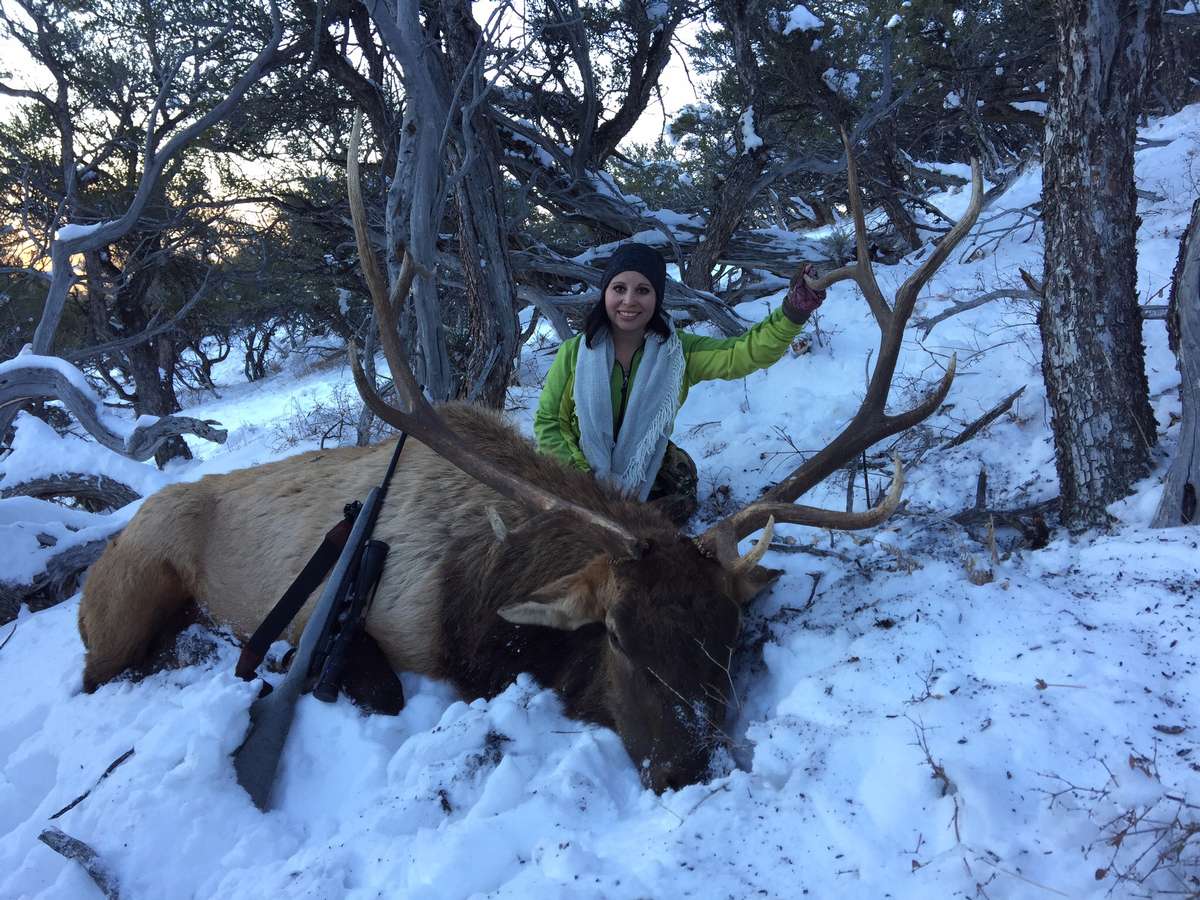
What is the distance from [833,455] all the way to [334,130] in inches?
282

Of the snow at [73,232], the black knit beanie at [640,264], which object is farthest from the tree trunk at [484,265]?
the snow at [73,232]

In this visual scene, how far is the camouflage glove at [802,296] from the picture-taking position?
3410 millimetres

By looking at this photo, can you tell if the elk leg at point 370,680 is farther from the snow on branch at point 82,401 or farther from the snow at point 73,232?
the snow at point 73,232

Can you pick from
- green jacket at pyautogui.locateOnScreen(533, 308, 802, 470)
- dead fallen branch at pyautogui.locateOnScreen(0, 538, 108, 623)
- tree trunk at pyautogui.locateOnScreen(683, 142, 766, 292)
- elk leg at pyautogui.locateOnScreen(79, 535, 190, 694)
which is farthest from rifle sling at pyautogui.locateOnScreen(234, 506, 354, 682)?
tree trunk at pyautogui.locateOnScreen(683, 142, 766, 292)

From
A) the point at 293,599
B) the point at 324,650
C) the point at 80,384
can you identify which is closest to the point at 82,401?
the point at 80,384

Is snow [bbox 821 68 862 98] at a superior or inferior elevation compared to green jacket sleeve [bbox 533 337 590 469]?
superior

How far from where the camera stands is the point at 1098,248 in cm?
287

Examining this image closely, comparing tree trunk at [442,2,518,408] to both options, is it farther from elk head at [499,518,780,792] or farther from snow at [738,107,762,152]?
elk head at [499,518,780,792]

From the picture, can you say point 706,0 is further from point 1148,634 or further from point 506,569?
point 1148,634

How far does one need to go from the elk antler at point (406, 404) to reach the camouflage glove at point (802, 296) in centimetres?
146

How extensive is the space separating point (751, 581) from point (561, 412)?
Answer: 5.98 ft

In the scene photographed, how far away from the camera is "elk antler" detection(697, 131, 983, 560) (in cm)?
274

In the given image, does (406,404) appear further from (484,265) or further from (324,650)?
(484,265)

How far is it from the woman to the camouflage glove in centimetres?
34
